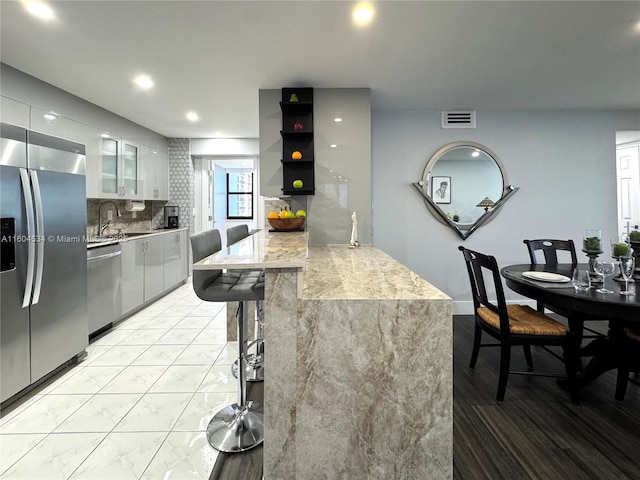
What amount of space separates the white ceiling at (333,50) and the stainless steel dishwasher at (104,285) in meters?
1.63

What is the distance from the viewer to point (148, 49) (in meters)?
2.36

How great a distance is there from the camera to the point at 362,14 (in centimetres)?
196

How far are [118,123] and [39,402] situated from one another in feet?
10.6

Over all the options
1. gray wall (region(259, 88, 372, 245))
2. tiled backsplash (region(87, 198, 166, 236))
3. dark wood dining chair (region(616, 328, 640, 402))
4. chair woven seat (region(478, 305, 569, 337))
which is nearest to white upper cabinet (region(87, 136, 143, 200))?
tiled backsplash (region(87, 198, 166, 236))

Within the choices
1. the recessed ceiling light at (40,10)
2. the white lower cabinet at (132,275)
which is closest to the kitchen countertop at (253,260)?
the recessed ceiling light at (40,10)

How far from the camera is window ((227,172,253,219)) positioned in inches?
258

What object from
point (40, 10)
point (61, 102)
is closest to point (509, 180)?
point (40, 10)

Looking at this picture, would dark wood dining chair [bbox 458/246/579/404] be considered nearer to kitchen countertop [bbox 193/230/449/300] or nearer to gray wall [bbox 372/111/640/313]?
kitchen countertop [bbox 193/230/449/300]

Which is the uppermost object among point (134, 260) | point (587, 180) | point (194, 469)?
point (587, 180)

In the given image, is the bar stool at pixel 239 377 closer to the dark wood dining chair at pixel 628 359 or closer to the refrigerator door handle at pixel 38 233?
the refrigerator door handle at pixel 38 233

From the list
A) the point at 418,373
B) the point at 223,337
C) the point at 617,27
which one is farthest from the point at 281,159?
the point at 617,27

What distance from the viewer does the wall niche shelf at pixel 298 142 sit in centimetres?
310

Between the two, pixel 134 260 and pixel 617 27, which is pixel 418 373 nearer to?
pixel 617 27

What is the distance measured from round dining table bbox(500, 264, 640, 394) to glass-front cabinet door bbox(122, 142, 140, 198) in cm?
446
